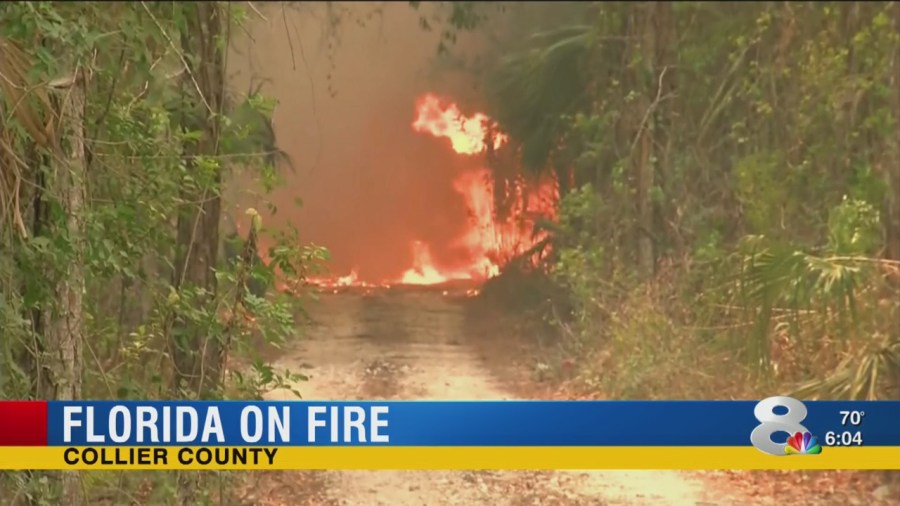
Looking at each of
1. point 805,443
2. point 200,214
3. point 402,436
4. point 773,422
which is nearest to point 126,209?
point 200,214

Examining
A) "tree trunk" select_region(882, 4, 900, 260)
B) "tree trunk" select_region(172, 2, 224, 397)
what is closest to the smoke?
"tree trunk" select_region(172, 2, 224, 397)

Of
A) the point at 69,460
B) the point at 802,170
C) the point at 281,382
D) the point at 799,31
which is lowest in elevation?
the point at 69,460

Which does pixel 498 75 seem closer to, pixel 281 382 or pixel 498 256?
pixel 498 256

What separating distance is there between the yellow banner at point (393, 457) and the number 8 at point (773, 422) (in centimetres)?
3

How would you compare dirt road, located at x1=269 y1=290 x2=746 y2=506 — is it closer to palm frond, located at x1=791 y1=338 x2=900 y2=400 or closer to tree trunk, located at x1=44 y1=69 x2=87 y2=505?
palm frond, located at x1=791 y1=338 x2=900 y2=400

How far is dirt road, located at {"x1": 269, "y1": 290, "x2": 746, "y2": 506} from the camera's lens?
13.7 ft

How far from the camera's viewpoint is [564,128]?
25.6 feet

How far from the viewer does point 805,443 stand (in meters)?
3.46

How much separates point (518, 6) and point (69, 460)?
16.6 feet

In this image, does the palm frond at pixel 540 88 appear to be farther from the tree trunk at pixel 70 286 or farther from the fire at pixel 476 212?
the tree trunk at pixel 70 286

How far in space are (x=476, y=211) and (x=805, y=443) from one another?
281 centimetres

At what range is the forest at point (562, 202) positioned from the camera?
11.3 ft

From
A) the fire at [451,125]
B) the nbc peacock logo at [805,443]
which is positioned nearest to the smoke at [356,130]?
the fire at [451,125]

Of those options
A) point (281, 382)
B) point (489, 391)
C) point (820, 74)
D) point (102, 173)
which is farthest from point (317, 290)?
point (820, 74)
